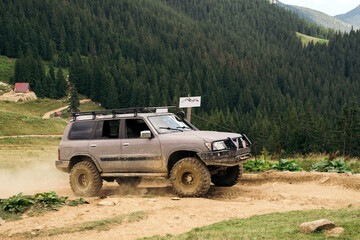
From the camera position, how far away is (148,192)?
33.6 ft

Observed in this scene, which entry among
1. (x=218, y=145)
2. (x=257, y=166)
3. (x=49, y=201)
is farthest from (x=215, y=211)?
(x=257, y=166)

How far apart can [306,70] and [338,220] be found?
191m

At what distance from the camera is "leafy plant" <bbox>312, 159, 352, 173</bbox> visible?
1096cm

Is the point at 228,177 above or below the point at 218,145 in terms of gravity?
below

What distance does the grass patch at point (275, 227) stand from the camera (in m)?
4.84

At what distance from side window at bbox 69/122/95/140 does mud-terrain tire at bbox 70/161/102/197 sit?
83 centimetres

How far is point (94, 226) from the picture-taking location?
6633mm

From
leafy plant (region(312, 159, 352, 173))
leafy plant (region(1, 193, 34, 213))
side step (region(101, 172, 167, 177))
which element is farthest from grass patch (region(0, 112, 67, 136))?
leafy plant (region(312, 159, 352, 173))

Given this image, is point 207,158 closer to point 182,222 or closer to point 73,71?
point 182,222

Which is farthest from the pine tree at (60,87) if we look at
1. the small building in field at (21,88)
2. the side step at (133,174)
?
the side step at (133,174)

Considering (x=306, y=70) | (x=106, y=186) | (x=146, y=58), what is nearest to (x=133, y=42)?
(x=146, y=58)

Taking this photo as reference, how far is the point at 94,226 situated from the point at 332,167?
8.18 metres

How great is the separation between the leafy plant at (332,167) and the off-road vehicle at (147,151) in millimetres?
3326

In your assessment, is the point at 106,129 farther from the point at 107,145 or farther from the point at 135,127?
the point at 135,127
